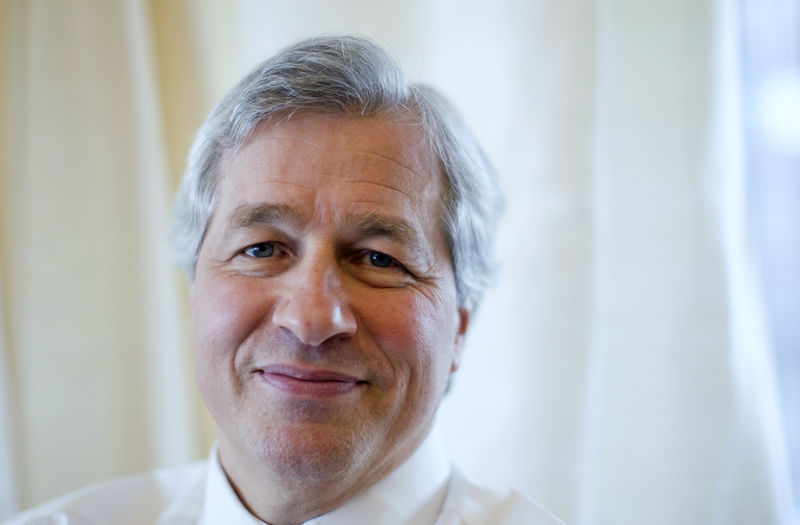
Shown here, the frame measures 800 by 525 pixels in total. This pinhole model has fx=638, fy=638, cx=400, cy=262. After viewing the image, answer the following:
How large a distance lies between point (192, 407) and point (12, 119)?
34.7 inches

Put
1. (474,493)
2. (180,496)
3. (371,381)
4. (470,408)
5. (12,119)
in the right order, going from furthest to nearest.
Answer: (470,408) → (12,119) → (180,496) → (474,493) → (371,381)

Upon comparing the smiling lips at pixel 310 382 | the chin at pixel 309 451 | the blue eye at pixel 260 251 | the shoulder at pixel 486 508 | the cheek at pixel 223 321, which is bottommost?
the shoulder at pixel 486 508

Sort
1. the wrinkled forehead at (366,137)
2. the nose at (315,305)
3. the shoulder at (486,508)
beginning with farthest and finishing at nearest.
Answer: the shoulder at (486,508) < the wrinkled forehead at (366,137) < the nose at (315,305)

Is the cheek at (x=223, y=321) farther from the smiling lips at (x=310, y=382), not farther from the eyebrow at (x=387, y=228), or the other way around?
the eyebrow at (x=387, y=228)

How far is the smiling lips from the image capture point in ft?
3.34

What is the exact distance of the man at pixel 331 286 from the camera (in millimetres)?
1022

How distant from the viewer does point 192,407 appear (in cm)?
182

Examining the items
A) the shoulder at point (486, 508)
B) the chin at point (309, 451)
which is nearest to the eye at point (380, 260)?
the chin at point (309, 451)

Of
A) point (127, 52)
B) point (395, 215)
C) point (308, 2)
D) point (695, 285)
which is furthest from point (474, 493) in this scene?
point (127, 52)

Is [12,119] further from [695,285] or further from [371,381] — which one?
[695,285]

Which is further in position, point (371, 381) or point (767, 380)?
point (767, 380)

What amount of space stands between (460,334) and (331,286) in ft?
1.26

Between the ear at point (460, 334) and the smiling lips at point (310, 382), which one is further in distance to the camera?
the ear at point (460, 334)

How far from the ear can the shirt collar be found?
0.47 feet
